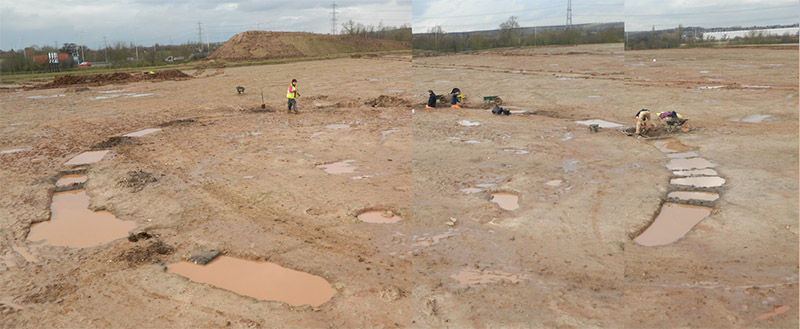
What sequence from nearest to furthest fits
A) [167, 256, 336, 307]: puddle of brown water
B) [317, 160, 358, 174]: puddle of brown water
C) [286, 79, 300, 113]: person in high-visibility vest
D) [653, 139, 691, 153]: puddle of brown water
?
[167, 256, 336, 307]: puddle of brown water → [317, 160, 358, 174]: puddle of brown water → [653, 139, 691, 153]: puddle of brown water → [286, 79, 300, 113]: person in high-visibility vest

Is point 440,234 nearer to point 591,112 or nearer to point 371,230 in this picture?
point 371,230

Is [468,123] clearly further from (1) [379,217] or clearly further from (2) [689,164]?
(1) [379,217]

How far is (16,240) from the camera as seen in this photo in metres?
7.39

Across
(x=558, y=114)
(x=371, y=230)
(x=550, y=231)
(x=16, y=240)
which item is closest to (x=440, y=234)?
(x=371, y=230)

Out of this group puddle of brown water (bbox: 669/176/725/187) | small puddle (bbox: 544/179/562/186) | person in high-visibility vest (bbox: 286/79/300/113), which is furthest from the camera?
person in high-visibility vest (bbox: 286/79/300/113)

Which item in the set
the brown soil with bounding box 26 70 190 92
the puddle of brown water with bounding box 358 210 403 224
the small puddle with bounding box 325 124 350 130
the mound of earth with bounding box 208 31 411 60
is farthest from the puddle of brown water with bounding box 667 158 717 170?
the mound of earth with bounding box 208 31 411 60

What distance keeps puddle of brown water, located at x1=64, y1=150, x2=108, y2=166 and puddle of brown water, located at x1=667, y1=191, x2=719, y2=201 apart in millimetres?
11601

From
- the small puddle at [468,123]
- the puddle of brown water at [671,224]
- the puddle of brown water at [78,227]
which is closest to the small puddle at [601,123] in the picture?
the small puddle at [468,123]

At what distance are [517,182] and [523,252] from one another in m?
2.96

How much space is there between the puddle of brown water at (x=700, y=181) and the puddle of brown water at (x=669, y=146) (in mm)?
2329

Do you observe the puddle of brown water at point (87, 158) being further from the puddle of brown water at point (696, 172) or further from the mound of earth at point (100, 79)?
the mound of earth at point (100, 79)

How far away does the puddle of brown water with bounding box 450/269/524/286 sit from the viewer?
5682mm

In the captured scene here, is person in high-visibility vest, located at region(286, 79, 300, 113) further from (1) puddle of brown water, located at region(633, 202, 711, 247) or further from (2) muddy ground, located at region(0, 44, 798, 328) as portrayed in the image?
(1) puddle of brown water, located at region(633, 202, 711, 247)

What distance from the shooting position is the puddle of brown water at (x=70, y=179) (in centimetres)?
1020
